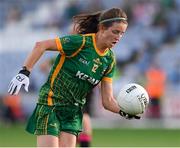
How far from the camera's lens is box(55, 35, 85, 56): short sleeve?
22.9 feet

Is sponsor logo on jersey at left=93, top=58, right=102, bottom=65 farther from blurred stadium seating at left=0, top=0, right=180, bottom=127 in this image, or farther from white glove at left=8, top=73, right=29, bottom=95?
blurred stadium seating at left=0, top=0, right=180, bottom=127

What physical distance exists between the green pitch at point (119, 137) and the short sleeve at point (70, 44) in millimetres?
6322

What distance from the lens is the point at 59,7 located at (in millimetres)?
21812

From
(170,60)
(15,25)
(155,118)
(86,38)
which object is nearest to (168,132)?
(155,118)

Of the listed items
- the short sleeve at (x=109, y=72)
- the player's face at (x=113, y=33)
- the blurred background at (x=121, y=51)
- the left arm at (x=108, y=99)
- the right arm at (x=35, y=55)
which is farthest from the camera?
the blurred background at (x=121, y=51)

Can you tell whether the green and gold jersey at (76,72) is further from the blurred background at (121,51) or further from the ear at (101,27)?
the blurred background at (121,51)

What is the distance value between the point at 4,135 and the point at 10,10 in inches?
260

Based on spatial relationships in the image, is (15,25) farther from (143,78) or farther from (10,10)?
(143,78)

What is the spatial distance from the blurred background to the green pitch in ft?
3.24

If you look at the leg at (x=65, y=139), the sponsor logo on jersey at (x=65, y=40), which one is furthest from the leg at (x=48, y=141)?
the sponsor logo on jersey at (x=65, y=40)

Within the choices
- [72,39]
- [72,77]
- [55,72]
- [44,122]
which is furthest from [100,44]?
[44,122]

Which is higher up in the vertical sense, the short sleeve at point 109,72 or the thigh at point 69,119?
the short sleeve at point 109,72

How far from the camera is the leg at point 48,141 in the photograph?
6905mm

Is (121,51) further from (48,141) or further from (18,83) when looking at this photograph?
(18,83)
